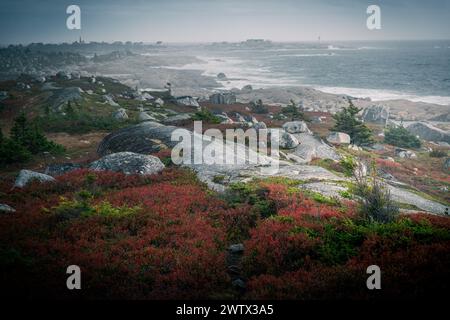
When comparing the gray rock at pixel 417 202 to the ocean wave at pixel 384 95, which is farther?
the ocean wave at pixel 384 95

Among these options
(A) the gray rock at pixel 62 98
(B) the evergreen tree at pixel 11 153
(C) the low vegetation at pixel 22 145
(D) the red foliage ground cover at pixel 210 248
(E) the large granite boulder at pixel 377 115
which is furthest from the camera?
(E) the large granite boulder at pixel 377 115

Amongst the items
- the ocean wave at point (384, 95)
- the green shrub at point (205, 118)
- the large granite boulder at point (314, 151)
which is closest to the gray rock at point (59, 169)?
the green shrub at point (205, 118)

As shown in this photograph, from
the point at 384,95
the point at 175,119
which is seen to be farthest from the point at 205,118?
the point at 384,95

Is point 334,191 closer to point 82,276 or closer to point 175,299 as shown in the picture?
point 175,299

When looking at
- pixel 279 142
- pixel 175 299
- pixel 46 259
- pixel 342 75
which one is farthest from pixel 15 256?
pixel 342 75

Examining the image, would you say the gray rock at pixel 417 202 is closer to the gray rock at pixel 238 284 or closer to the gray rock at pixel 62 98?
the gray rock at pixel 238 284

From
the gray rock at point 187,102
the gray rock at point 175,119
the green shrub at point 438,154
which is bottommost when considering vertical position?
the green shrub at point 438,154
